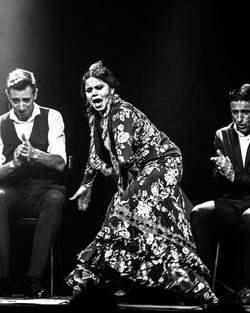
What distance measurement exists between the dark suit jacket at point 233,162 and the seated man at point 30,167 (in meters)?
1.13

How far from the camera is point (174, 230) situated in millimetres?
4117

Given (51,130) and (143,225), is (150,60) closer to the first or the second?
(51,130)

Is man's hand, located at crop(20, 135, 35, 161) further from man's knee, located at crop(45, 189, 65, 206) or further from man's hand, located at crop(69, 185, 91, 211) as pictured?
man's hand, located at crop(69, 185, 91, 211)

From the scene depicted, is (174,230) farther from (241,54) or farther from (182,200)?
(241,54)

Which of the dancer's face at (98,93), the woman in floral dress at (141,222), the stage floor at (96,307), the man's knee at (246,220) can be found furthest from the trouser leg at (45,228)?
the man's knee at (246,220)

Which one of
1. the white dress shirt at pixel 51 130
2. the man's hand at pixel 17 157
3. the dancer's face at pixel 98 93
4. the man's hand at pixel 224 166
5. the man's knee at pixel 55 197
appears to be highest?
the dancer's face at pixel 98 93

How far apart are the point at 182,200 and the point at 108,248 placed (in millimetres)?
582

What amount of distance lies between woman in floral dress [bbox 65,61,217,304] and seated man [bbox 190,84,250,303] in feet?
1.79

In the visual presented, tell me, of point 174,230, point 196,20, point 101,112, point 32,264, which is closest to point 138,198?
point 174,230

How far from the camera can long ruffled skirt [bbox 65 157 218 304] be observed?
400 centimetres

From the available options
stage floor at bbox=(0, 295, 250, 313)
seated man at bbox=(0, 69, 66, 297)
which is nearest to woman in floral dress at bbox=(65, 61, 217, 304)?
stage floor at bbox=(0, 295, 250, 313)

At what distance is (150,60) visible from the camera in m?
5.45

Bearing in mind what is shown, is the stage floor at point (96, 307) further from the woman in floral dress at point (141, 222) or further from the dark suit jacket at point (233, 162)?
the dark suit jacket at point (233, 162)

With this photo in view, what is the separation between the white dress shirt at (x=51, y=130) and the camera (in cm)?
516
